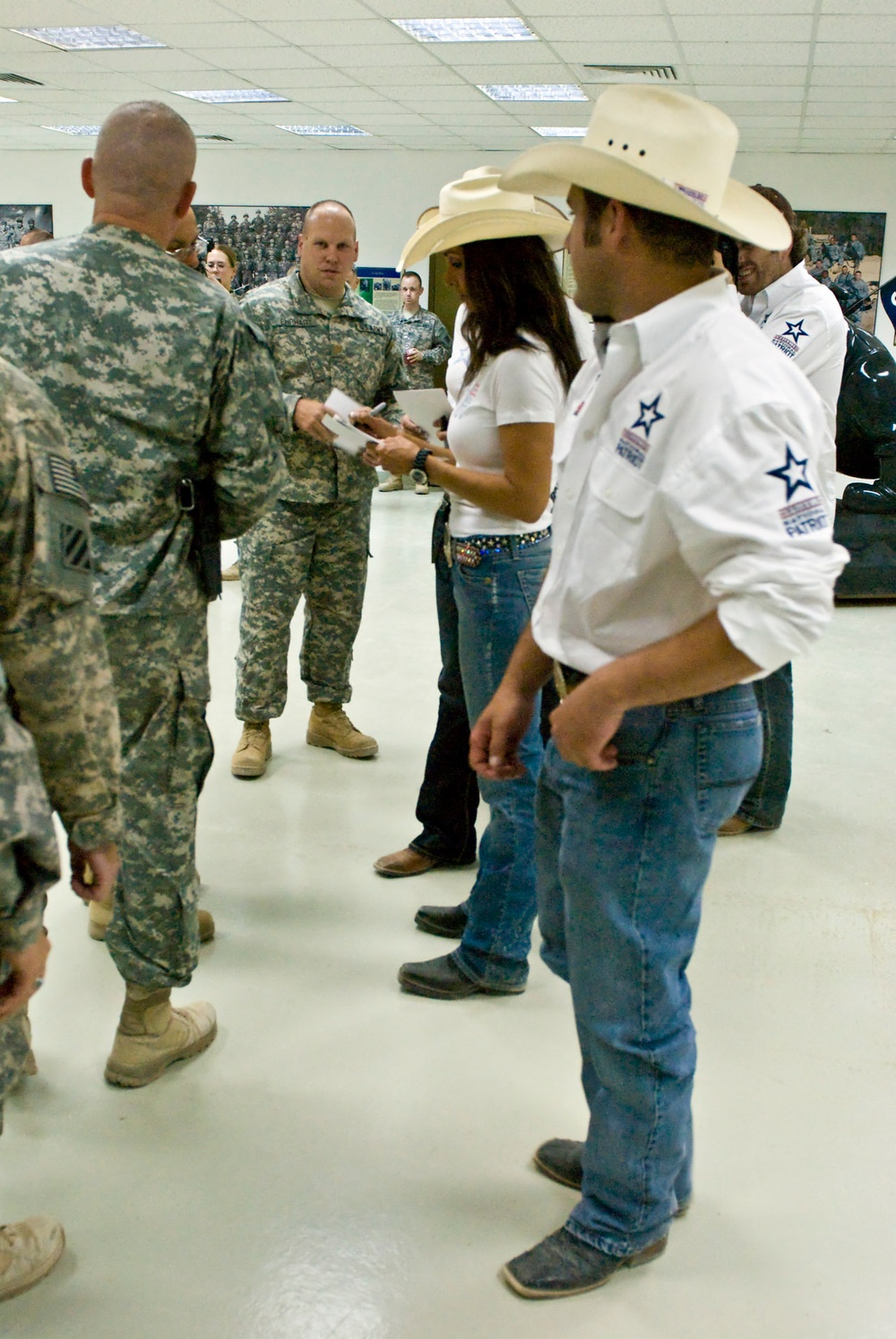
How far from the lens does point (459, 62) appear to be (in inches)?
300

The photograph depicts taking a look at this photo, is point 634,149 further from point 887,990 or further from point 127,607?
point 887,990

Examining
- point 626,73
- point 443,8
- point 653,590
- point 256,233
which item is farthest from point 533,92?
point 653,590

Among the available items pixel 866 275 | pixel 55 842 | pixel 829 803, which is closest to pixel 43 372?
pixel 55 842

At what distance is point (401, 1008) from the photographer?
7.13 feet

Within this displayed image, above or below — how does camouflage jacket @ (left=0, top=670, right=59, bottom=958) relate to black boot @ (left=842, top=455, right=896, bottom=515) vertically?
below

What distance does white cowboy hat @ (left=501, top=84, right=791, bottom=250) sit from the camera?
1.17m

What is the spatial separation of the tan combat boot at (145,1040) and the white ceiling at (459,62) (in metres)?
6.30

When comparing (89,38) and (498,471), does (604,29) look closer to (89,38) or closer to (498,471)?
(89,38)

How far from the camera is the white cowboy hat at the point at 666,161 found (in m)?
1.17

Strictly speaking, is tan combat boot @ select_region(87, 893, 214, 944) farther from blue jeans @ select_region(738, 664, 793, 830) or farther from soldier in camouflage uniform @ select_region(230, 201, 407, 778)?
blue jeans @ select_region(738, 664, 793, 830)

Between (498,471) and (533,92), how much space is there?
794 centimetres

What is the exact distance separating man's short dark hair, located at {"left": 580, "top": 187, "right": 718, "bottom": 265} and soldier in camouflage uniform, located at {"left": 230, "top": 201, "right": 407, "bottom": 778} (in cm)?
189

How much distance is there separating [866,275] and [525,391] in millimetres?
10624

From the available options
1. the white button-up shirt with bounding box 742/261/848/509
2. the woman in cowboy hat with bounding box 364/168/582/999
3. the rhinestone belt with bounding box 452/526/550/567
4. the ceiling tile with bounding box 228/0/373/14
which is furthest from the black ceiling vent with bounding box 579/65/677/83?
the rhinestone belt with bounding box 452/526/550/567
